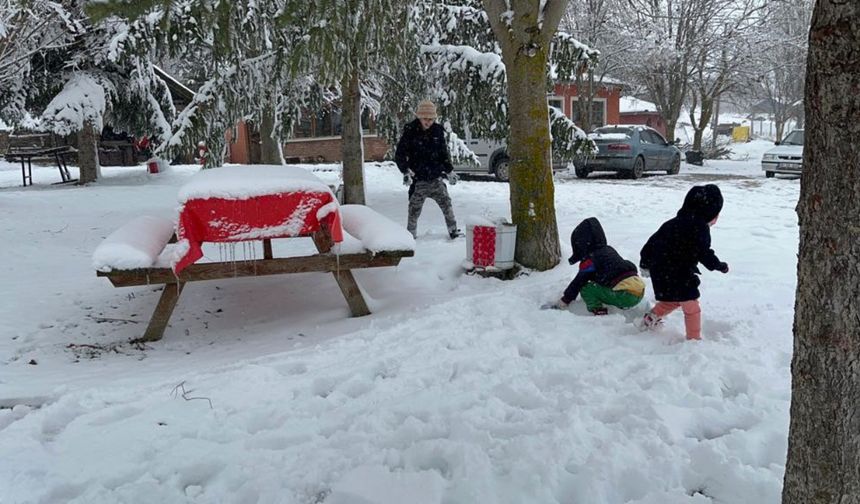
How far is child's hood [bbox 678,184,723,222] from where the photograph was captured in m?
4.15

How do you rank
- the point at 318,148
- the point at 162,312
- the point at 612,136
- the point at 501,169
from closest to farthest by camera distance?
the point at 162,312 < the point at 501,169 < the point at 612,136 < the point at 318,148

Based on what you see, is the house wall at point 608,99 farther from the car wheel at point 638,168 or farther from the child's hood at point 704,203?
the child's hood at point 704,203

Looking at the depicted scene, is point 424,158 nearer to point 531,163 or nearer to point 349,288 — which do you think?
point 531,163

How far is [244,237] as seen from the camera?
482cm

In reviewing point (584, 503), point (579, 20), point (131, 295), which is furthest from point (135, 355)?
point (579, 20)

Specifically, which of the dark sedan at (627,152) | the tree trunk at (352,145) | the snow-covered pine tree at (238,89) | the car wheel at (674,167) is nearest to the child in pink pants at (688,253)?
the snow-covered pine tree at (238,89)

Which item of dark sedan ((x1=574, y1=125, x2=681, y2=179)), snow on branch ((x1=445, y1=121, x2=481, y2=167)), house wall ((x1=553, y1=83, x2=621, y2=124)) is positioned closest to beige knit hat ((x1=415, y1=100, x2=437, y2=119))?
snow on branch ((x1=445, y1=121, x2=481, y2=167))

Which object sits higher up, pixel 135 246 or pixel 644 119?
pixel 644 119

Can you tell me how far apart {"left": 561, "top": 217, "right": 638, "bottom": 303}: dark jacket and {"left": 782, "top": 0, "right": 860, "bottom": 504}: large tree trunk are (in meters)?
2.88

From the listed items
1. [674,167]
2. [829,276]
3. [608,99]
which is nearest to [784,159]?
[674,167]

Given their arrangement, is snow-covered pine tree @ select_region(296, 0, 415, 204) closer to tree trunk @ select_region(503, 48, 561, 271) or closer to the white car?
tree trunk @ select_region(503, 48, 561, 271)

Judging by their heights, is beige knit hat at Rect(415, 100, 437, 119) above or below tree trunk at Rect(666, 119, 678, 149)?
below

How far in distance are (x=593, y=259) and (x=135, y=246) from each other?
142 inches

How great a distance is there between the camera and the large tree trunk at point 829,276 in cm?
164
